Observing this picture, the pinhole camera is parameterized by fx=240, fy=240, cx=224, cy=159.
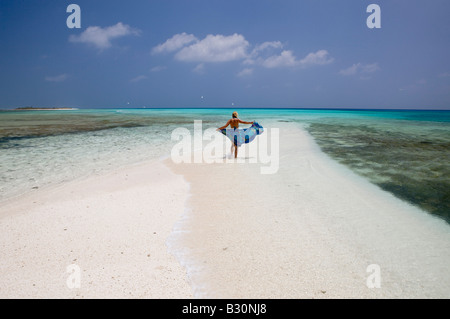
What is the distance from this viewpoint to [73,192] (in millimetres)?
5812

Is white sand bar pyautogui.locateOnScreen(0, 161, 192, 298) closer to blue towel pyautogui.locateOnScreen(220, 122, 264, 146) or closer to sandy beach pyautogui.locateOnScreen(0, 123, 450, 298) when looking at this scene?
sandy beach pyautogui.locateOnScreen(0, 123, 450, 298)

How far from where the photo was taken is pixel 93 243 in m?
3.56

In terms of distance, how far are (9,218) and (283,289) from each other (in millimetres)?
4943

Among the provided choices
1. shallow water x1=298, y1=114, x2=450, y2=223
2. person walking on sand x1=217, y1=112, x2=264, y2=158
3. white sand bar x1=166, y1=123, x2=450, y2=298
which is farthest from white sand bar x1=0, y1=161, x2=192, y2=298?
shallow water x1=298, y1=114, x2=450, y2=223

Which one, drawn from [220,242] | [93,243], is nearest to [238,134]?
[220,242]

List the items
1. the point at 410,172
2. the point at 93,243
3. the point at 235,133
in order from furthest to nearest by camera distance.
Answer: the point at 235,133, the point at 410,172, the point at 93,243

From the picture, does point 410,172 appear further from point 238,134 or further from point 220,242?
point 220,242

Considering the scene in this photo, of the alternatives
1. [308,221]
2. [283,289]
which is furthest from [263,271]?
[308,221]

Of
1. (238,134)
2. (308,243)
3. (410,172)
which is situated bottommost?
(308,243)

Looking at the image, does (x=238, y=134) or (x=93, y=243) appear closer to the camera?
(x=93, y=243)

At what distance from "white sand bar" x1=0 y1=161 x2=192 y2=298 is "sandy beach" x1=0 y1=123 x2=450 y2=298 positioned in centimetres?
2

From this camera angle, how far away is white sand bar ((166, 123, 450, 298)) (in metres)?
2.74

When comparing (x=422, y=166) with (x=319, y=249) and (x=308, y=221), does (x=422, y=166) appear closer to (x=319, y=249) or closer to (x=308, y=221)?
(x=308, y=221)

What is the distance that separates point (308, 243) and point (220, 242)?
1.32m
